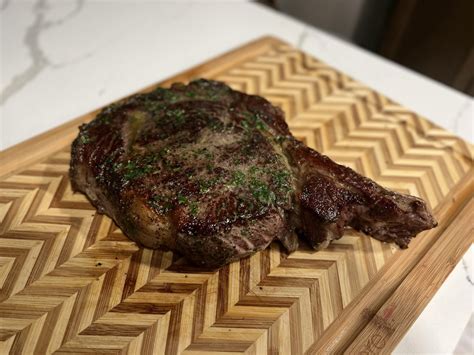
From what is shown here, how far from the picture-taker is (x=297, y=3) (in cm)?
577

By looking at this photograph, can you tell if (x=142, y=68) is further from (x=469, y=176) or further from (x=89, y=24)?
(x=469, y=176)

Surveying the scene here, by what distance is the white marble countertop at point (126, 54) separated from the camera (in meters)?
3.43

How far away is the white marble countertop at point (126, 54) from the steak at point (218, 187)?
79 cm

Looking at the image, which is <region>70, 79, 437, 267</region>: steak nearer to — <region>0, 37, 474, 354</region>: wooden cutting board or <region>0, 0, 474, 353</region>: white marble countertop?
<region>0, 37, 474, 354</region>: wooden cutting board

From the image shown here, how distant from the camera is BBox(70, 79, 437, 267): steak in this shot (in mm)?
2203

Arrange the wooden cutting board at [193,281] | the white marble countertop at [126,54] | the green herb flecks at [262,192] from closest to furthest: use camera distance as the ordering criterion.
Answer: the wooden cutting board at [193,281] < the green herb flecks at [262,192] < the white marble countertop at [126,54]

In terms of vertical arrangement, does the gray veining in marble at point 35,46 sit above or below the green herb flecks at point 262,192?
below

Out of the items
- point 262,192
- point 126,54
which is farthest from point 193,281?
point 126,54

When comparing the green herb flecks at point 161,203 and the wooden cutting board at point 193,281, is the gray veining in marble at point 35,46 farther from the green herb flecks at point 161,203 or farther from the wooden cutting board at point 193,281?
the green herb flecks at point 161,203

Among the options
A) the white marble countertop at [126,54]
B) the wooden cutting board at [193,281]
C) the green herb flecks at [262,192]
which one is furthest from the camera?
the white marble countertop at [126,54]

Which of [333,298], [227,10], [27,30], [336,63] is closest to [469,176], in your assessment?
[333,298]

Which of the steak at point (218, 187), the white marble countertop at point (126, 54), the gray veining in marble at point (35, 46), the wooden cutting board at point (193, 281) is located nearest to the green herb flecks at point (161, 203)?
the steak at point (218, 187)

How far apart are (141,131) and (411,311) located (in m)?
1.76

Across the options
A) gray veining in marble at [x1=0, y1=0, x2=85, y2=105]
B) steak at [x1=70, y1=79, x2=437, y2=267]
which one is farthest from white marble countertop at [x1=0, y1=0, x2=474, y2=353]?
steak at [x1=70, y1=79, x2=437, y2=267]
